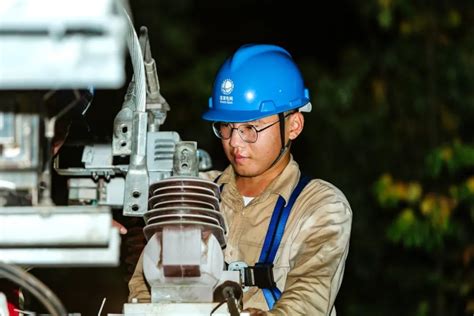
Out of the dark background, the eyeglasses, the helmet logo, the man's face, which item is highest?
the helmet logo

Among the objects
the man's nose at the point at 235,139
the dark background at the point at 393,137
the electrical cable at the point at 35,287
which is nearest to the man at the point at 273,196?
the man's nose at the point at 235,139

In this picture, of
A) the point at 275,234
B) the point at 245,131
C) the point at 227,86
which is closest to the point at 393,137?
the point at 227,86

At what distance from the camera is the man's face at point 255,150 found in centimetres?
478

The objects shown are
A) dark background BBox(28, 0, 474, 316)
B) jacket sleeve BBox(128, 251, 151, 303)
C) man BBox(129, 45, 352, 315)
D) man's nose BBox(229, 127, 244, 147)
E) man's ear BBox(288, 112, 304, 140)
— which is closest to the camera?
man BBox(129, 45, 352, 315)

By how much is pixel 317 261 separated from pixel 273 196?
53cm

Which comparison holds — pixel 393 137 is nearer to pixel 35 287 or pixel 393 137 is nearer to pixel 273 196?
pixel 273 196

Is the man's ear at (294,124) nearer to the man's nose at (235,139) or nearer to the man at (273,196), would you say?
the man at (273,196)

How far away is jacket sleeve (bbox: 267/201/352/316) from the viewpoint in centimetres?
418

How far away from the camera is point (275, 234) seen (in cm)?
454

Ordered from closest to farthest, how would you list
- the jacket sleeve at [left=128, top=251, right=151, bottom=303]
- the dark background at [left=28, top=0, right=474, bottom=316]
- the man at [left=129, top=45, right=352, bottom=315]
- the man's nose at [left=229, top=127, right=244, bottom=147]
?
1. the man at [left=129, top=45, right=352, bottom=315]
2. the jacket sleeve at [left=128, top=251, right=151, bottom=303]
3. the man's nose at [left=229, top=127, right=244, bottom=147]
4. the dark background at [left=28, top=0, right=474, bottom=316]

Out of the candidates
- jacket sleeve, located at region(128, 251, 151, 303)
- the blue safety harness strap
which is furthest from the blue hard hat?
jacket sleeve, located at region(128, 251, 151, 303)

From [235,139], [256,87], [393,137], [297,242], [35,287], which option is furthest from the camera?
[393,137]

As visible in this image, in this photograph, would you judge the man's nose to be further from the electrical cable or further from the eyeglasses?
the electrical cable

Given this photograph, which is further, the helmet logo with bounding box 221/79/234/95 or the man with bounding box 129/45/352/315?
the helmet logo with bounding box 221/79/234/95
